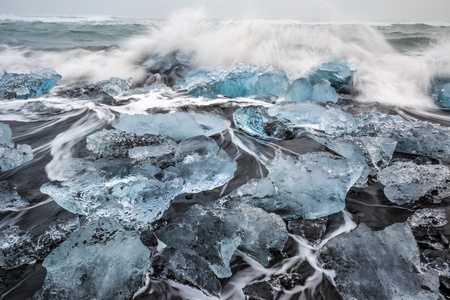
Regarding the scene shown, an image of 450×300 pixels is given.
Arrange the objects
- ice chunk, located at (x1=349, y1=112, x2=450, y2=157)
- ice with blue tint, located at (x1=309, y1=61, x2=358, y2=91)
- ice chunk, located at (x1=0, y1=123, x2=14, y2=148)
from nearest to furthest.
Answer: ice chunk, located at (x1=349, y1=112, x2=450, y2=157), ice chunk, located at (x1=0, y1=123, x2=14, y2=148), ice with blue tint, located at (x1=309, y1=61, x2=358, y2=91)

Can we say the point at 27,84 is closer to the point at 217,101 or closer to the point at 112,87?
the point at 112,87

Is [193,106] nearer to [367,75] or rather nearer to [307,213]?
[307,213]

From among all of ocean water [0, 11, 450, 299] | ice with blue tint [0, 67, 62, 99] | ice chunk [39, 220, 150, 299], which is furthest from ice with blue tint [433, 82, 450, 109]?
ice with blue tint [0, 67, 62, 99]

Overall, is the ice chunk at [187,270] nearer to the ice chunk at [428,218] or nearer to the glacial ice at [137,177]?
the glacial ice at [137,177]

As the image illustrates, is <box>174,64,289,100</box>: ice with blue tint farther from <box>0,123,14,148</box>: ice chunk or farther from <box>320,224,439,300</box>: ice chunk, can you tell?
<box>320,224,439,300</box>: ice chunk

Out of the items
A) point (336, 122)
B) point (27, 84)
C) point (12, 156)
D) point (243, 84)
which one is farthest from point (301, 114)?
point (27, 84)

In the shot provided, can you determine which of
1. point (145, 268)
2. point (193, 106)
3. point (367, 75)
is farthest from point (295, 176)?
point (367, 75)

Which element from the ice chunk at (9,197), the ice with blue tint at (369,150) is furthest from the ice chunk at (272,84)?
the ice chunk at (9,197)
